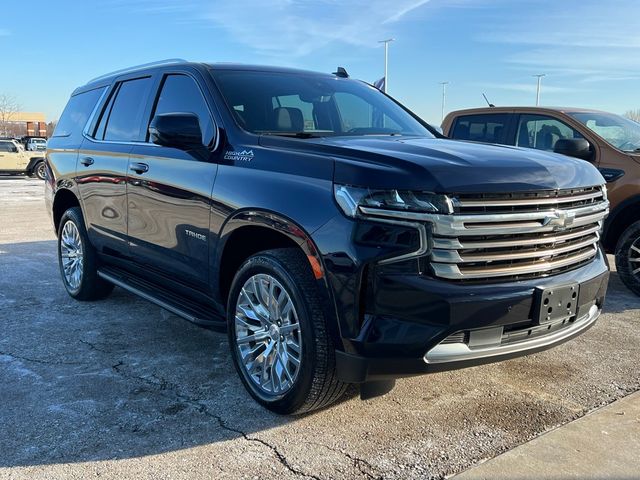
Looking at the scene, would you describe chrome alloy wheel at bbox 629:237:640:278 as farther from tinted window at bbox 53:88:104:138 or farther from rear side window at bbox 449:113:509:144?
tinted window at bbox 53:88:104:138

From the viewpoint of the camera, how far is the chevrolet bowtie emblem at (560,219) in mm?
2945

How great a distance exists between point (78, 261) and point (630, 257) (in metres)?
5.22

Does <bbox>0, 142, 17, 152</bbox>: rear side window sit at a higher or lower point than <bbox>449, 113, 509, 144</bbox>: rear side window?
lower

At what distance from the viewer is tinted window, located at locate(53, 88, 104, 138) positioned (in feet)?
18.4

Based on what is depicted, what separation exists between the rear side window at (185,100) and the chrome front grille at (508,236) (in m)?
1.76

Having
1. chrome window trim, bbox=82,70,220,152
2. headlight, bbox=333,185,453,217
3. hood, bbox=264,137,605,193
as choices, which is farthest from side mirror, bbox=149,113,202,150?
headlight, bbox=333,185,453,217

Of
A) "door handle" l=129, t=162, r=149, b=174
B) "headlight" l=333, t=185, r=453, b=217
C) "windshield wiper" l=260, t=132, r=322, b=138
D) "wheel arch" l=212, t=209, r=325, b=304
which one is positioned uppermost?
"windshield wiper" l=260, t=132, r=322, b=138

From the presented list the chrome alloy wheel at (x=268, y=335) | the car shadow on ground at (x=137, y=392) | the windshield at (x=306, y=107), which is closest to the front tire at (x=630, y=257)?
the car shadow on ground at (x=137, y=392)

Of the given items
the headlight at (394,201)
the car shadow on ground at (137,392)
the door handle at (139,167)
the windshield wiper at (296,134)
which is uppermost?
the windshield wiper at (296,134)

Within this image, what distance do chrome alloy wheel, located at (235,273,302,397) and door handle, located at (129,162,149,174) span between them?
4.74 feet

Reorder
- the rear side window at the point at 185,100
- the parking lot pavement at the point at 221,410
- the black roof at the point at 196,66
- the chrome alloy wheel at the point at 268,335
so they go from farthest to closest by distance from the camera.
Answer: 1. the black roof at the point at 196,66
2. the rear side window at the point at 185,100
3. the chrome alloy wheel at the point at 268,335
4. the parking lot pavement at the point at 221,410

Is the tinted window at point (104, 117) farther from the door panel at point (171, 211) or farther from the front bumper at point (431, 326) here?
the front bumper at point (431, 326)

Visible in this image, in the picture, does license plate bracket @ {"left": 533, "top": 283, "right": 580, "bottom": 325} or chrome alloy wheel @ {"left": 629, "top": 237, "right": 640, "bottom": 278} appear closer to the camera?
license plate bracket @ {"left": 533, "top": 283, "right": 580, "bottom": 325}

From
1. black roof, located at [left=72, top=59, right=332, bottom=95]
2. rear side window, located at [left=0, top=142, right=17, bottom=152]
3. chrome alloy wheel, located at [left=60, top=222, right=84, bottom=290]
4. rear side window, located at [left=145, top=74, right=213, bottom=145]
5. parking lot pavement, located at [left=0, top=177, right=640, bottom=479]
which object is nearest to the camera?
parking lot pavement, located at [left=0, top=177, right=640, bottom=479]
